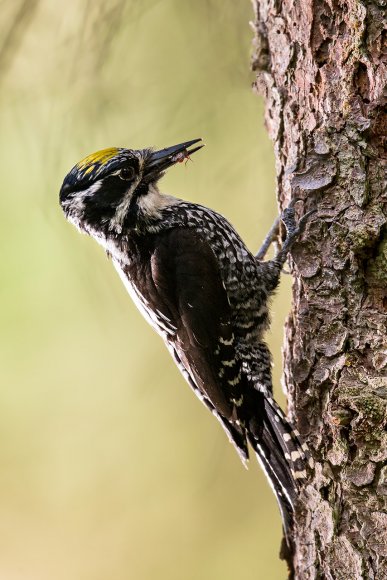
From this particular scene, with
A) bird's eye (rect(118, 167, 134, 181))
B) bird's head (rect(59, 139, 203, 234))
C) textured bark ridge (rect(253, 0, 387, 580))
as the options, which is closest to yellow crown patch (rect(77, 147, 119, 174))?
bird's head (rect(59, 139, 203, 234))

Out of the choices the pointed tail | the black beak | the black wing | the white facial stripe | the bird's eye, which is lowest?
the pointed tail

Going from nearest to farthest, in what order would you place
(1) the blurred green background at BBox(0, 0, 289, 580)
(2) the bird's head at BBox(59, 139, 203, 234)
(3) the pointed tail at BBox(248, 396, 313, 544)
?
1. (3) the pointed tail at BBox(248, 396, 313, 544)
2. (1) the blurred green background at BBox(0, 0, 289, 580)
3. (2) the bird's head at BBox(59, 139, 203, 234)

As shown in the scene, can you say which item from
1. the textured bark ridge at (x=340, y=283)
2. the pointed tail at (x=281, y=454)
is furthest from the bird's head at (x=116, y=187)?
the pointed tail at (x=281, y=454)

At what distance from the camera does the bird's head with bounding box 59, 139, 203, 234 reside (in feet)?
10.7

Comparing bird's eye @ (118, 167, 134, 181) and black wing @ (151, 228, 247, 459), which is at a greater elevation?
bird's eye @ (118, 167, 134, 181)

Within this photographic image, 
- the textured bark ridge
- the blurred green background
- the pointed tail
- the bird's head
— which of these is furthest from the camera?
the bird's head

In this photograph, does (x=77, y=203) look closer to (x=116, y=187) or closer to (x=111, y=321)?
(x=116, y=187)

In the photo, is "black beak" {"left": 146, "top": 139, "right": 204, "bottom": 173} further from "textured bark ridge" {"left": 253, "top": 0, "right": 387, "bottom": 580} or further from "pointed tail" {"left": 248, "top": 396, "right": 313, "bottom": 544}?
"pointed tail" {"left": 248, "top": 396, "right": 313, "bottom": 544}

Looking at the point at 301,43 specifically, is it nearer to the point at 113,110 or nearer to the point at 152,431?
the point at 113,110

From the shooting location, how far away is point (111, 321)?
4.07 metres

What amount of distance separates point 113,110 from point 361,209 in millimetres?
1328

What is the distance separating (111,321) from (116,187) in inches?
37.5

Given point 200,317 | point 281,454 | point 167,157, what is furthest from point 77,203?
point 281,454

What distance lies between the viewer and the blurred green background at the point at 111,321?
10.4 ft
